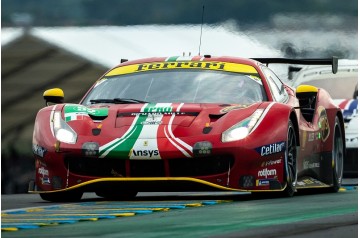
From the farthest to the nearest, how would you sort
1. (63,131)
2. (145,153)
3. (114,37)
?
(114,37)
(63,131)
(145,153)

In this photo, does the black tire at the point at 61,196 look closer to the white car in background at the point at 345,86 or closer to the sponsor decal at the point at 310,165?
the sponsor decal at the point at 310,165

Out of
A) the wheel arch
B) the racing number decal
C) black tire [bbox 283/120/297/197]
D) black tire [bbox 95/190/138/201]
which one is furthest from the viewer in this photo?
the racing number decal

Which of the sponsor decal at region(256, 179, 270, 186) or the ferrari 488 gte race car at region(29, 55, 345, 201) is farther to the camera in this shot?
the sponsor decal at region(256, 179, 270, 186)

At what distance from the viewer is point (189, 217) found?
9.00 metres

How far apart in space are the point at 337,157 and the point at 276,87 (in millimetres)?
1248

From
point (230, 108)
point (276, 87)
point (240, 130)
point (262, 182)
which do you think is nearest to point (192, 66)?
point (276, 87)

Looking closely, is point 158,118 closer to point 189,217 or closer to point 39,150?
point 39,150

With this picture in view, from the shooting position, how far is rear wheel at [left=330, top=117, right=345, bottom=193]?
1299 cm

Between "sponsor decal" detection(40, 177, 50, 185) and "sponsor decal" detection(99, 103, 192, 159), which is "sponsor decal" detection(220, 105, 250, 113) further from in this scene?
"sponsor decal" detection(40, 177, 50, 185)

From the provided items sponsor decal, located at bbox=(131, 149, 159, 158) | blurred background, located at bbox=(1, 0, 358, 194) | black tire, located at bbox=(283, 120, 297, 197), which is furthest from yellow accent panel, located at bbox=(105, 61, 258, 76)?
blurred background, located at bbox=(1, 0, 358, 194)

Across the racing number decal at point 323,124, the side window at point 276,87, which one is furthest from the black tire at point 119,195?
the racing number decal at point 323,124

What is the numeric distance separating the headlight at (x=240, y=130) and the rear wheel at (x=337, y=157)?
2.08 m

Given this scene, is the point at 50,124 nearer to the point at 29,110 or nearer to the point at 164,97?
the point at 164,97

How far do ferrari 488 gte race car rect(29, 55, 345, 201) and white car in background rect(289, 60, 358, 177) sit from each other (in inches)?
253
